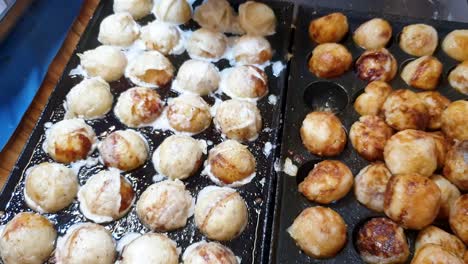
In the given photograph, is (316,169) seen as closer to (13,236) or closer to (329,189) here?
(329,189)

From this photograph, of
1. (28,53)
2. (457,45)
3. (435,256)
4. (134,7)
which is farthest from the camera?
(134,7)

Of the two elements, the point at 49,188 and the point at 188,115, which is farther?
the point at 188,115

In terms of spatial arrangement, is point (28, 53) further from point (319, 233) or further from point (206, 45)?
point (319, 233)

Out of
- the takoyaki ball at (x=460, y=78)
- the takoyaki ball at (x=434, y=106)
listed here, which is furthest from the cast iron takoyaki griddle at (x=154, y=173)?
the takoyaki ball at (x=460, y=78)

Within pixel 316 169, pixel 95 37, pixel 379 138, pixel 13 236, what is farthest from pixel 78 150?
pixel 379 138

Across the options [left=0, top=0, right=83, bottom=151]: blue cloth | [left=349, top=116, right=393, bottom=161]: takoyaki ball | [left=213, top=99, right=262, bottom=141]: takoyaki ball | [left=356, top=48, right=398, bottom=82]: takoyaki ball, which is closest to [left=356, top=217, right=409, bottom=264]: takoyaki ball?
[left=349, top=116, right=393, bottom=161]: takoyaki ball

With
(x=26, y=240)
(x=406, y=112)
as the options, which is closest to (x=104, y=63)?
(x=26, y=240)
